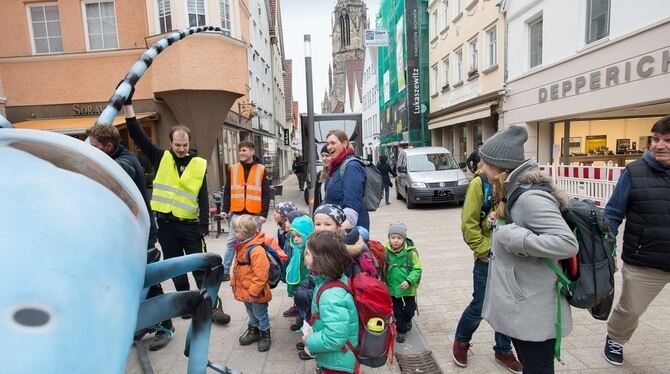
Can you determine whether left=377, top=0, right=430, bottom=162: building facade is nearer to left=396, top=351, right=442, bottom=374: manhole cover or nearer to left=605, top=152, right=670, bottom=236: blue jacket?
left=605, top=152, right=670, bottom=236: blue jacket

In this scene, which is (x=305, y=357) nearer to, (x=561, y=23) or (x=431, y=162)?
(x=431, y=162)

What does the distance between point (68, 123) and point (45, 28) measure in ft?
9.15

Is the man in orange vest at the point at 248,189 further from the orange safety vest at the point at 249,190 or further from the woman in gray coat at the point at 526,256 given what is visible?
the woman in gray coat at the point at 526,256

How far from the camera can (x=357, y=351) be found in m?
2.32

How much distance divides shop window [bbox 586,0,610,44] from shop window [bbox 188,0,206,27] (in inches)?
377

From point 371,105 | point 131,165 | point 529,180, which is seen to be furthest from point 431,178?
point 371,105

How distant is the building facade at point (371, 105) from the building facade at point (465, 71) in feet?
63.9

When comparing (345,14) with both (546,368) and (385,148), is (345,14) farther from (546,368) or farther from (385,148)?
(546,368)

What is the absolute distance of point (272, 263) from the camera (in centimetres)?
357

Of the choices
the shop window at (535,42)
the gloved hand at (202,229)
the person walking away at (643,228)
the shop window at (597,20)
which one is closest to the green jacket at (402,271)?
the person walking away at (643,228)

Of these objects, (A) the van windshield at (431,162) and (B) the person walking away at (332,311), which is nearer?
(B) the person walking away at (332,311)

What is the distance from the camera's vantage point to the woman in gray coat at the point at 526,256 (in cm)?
192

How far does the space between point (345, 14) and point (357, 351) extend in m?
71.5

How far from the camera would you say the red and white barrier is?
8.33 meters
